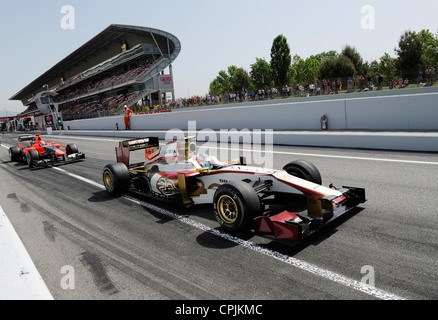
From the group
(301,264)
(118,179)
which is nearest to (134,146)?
(118,179)

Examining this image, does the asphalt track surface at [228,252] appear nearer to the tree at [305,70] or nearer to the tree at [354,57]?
the tree at [354,57]

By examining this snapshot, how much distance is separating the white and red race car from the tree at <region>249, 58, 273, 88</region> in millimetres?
68577

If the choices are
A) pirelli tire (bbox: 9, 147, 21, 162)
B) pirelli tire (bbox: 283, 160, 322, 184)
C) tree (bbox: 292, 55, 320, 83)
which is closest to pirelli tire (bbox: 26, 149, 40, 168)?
pirelli tire (bbox: 9, 147, 21, 162)

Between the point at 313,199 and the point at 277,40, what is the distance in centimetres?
5470

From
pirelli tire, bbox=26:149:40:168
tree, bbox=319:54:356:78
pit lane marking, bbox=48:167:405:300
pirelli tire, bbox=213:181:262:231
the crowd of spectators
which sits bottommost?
pit lane marking, bbox=48:167:405:300

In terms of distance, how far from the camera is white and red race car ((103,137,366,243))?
414 cm

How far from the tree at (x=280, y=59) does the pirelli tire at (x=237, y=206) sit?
169 ft

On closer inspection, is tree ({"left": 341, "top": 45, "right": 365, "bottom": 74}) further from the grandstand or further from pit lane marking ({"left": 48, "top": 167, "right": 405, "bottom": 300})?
pit lane marking ({"left": 48, "top": 167, "right": 405, "bottom": 300})

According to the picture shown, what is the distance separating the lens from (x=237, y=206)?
14.4 feet

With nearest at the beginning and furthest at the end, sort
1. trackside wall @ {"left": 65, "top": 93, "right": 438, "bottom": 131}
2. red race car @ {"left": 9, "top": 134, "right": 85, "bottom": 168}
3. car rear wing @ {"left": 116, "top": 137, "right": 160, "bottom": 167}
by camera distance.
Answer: car rear wing @ {"left": 116, "top": 137, "right": 160, "bottom": 167}
trackside wall @ {"left": 65, "top": 93, "right": 438, "bottom": 131}
red race car @ {"left": 9, "top": 134, "right": 85, "bottom": 168}

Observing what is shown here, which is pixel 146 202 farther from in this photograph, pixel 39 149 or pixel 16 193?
pixel 39 149

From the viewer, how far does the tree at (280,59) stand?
176 ft

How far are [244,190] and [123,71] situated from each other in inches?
2420

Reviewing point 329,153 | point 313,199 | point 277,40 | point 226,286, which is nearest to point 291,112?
point 329,153
